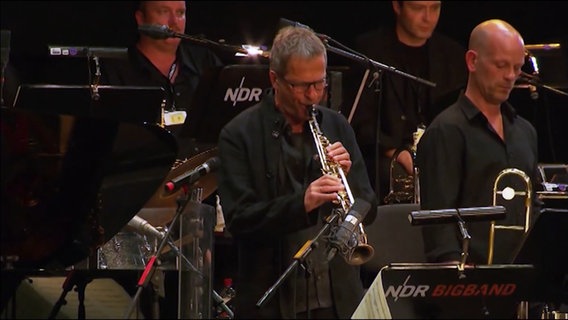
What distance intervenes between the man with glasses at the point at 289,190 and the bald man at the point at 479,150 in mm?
561

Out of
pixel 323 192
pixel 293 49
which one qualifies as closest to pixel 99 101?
pixel 293 49

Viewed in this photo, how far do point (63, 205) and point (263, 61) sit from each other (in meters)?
3.10

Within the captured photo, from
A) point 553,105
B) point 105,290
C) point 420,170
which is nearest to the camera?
point 105,290

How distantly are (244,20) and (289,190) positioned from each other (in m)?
3.54

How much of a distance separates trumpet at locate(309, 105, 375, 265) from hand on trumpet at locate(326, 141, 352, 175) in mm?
15

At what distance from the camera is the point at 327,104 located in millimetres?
6266

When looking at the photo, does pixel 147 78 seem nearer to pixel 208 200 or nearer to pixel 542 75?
pixel 208 200

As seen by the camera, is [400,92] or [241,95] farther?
[400,92]

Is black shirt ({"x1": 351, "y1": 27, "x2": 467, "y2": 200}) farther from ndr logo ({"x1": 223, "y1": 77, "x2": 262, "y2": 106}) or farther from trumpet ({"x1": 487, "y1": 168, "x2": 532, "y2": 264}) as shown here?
trumpet ({"x1": 487, "y1": 168, "x2": 532, "y2": 264})

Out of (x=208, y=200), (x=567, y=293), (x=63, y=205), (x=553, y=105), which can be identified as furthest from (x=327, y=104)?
(x=63, y=205)

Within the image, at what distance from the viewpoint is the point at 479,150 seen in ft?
17.9

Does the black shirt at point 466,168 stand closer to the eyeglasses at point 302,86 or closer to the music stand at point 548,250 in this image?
the music stand at point 548,250

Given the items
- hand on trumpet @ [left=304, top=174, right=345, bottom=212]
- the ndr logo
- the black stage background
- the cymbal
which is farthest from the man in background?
hand on trumpet @ [left=304, top=174, right=345, bottom=212]

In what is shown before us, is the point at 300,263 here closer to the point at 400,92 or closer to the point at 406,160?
the point at 406,160
